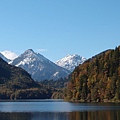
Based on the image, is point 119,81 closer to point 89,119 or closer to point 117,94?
point 117,94

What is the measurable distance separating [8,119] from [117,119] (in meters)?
24.1

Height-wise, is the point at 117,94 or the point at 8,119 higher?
the point at 117,94

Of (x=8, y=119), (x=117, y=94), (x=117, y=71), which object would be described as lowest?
(x=8, y=119)

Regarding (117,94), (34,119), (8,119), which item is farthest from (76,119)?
(117,94)

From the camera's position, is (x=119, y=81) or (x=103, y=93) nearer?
(x=119, y=81)

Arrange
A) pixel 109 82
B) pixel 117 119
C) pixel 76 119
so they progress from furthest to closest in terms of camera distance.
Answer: pixel 109 82, pixel 76 119, pixel 117 119

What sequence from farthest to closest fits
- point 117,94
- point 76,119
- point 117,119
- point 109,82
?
point 109,82
point 117,94
point 76,119
point 117,119

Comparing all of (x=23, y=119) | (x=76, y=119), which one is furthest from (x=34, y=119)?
(x=76, y=119)

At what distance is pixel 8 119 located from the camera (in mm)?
88562

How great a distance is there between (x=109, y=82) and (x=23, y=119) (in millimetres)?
111333

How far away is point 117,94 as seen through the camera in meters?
180

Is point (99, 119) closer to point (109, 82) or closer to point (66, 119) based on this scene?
point (66, 119)

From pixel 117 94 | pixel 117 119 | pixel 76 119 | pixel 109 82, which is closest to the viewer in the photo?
pixel 117 119

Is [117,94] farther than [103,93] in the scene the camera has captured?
No
